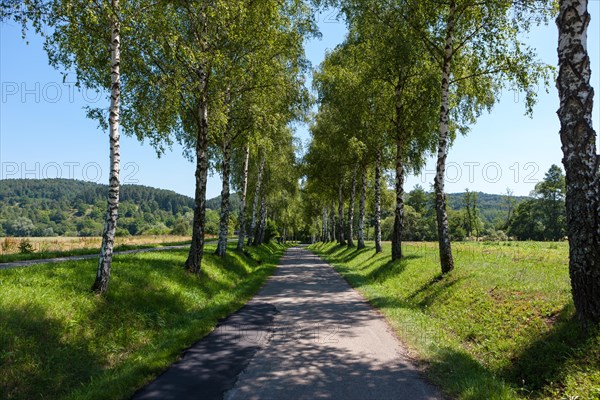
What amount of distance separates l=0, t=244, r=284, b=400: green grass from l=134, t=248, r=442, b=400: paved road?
1.98 feet

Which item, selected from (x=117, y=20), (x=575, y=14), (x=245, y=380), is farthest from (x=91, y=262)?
(x=575, y=14)

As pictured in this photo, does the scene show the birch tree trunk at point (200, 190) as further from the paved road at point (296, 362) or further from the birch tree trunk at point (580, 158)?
the birch tree trunk at point (580, 158)

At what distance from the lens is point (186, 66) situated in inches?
544

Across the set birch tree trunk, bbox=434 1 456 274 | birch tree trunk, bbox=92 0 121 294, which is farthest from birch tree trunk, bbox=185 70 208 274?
birch tree trunk, bbox=434 1 456 274

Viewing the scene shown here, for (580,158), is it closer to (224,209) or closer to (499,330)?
(499,330)

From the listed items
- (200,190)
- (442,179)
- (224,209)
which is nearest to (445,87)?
(442,179)

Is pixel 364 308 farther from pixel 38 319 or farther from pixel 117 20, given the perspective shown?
pixel 117 20

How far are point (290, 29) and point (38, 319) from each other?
58.8ft

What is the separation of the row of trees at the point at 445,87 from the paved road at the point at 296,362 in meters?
3.65

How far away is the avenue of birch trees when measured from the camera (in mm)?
6943

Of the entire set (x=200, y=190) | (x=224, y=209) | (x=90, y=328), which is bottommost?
(x=90, y=328)

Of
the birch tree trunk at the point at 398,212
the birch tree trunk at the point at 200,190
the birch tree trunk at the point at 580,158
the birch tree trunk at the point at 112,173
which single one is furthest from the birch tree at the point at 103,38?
the birch tree trunk at the point at 398,212

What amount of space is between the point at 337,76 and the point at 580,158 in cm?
1926

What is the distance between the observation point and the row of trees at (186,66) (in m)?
9.79
